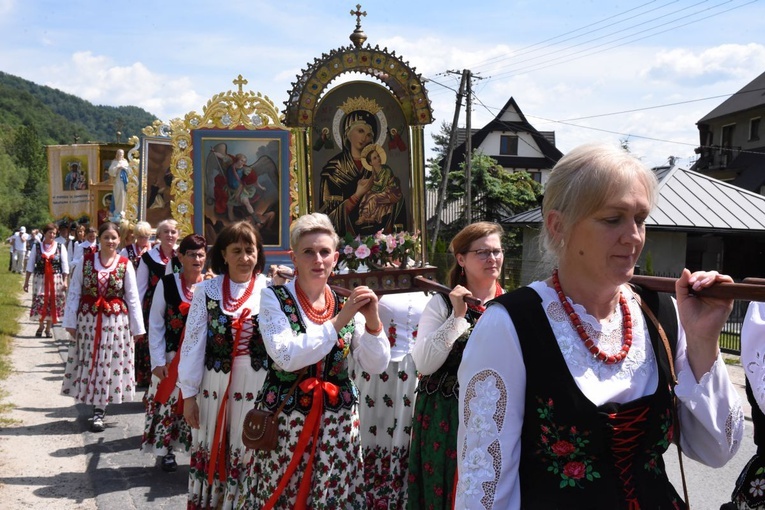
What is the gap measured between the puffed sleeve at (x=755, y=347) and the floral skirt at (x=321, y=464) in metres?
1.92

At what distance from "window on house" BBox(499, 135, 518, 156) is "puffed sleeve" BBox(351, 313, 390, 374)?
151ft

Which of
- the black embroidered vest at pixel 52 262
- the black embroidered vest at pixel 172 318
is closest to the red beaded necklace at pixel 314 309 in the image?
the black embroidered vest at pixel 172 318

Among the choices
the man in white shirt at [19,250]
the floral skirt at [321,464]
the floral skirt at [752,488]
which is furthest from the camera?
the man in white shirt at [19,250]

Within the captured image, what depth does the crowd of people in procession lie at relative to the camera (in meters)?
2.03

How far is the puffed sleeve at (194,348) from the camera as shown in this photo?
4.84m

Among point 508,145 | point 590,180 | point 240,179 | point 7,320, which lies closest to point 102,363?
point 240,179

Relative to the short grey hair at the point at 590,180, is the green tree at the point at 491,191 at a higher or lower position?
higher

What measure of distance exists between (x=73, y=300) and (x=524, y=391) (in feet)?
23.1

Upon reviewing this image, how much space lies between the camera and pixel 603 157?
2.07m

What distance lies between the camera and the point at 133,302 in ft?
26.6

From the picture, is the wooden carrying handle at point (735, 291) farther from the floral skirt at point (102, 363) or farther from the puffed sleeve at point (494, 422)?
the floral skirt at point (102, 363)

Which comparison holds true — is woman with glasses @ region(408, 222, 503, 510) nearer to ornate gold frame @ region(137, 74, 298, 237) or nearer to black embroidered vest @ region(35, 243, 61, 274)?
ornate gold frame @ region(137, 74, 298, 237)

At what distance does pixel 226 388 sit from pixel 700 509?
3.62 metres

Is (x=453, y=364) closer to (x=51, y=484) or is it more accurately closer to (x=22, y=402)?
(x=51, y=484)
